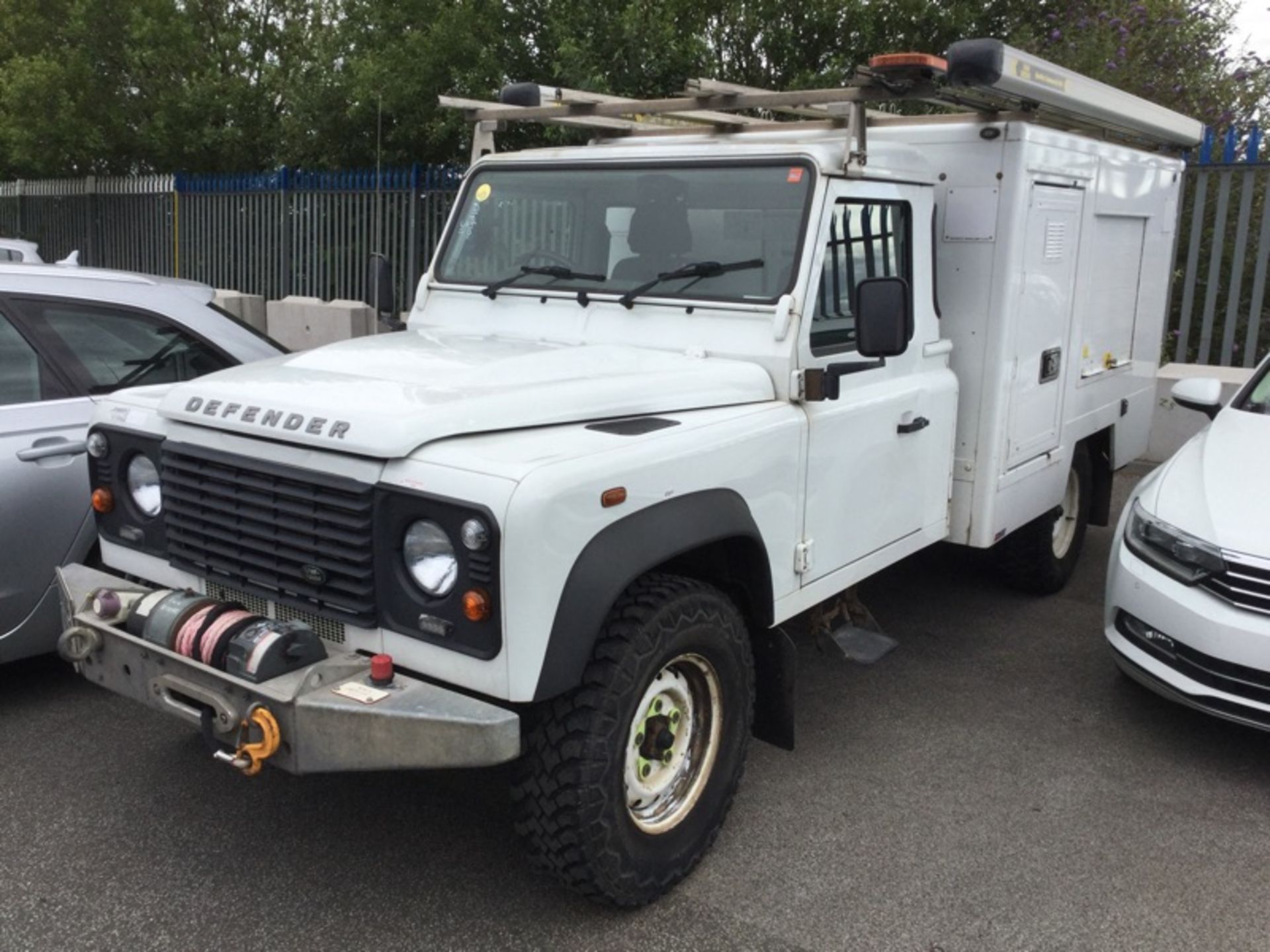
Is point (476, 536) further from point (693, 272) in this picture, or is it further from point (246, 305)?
point (246, 305)

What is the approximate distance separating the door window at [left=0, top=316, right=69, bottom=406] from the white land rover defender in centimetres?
81

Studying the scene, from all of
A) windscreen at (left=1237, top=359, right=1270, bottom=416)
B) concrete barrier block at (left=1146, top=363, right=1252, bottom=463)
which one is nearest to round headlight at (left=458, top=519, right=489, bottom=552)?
windscreen at (left=1237, top=359, right=1270, bottom=416)

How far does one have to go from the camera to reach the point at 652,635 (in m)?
3.16

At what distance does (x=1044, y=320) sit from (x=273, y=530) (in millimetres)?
3455

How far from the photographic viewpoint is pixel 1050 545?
239 inches

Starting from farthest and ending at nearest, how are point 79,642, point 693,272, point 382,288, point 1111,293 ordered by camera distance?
point 1111,293 < point 382,288 < point 693,272 < point 79,642

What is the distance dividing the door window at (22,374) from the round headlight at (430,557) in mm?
2319

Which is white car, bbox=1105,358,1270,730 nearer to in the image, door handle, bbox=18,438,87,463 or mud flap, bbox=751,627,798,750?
mud flap, bbox=751,627,798,750

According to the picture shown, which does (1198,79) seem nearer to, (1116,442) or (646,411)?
(1116,442)

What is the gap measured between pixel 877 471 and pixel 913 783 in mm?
1120

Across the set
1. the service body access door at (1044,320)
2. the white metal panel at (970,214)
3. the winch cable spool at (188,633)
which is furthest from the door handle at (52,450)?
Answer: the service body access door at (1044,320)

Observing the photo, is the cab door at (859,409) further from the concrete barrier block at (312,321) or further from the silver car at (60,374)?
the concrete barrier block at (312,321)

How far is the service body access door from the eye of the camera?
16.0 feet

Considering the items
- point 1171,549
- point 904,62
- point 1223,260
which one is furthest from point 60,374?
point 1223,260
